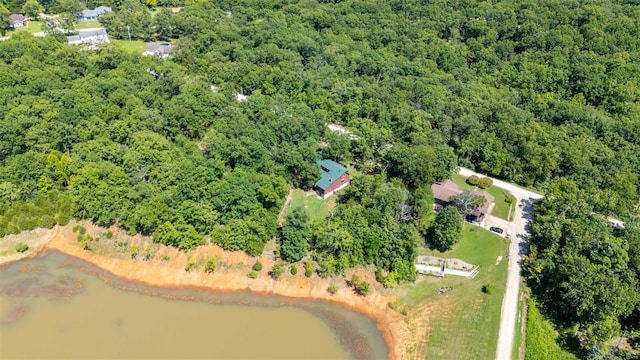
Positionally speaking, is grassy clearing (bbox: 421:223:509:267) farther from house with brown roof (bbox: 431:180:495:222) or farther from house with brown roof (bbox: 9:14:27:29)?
house with brown roof (bbox: 9:14:27:29)

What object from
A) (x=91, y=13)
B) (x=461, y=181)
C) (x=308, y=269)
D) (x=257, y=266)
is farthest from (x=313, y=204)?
(x=91, y=13)

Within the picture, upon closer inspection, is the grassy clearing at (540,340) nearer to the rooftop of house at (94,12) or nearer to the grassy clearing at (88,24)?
the grassy clearing at (88,24)

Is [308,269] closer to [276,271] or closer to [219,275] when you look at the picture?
[276,271]

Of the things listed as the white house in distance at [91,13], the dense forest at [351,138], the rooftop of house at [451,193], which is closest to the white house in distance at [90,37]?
the dense forest at [351,138]

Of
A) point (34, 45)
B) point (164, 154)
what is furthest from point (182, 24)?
point (164, 154)

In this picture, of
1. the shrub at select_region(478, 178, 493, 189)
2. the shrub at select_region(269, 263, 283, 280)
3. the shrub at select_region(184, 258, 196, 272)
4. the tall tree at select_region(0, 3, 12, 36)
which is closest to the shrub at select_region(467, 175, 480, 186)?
the shrub at select_region(478, 178, 493, 189)
